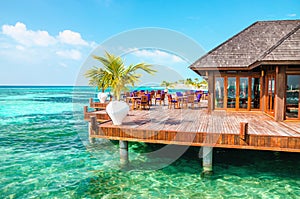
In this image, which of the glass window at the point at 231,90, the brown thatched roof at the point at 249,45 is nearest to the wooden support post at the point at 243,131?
the brown thatched roof at the point at 249,45

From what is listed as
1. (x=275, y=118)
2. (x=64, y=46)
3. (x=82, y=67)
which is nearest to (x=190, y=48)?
(x=275, y=118)

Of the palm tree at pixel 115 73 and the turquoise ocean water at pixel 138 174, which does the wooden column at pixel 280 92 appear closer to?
the turquoise ocean water at pixel 138 174

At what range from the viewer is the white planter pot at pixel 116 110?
7.24 meters

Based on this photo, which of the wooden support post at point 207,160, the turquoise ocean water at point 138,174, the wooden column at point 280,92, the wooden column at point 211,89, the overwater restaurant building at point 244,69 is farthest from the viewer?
the wooden column at point 211,89

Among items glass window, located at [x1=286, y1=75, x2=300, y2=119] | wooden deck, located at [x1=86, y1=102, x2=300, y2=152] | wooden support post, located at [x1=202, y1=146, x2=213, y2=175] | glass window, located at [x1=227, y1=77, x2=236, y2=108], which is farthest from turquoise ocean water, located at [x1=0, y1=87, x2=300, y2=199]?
glass window, located at [x1=227, y1=77, x2=236, y2=108]

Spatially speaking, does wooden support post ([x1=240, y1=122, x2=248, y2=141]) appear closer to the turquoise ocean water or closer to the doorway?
the turquoise ocean water

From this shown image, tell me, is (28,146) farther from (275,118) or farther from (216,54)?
(275,118)

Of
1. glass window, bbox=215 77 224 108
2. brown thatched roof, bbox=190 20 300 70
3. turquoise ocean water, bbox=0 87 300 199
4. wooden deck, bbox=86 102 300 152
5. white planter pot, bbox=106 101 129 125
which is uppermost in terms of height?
Answer: brown thatched roof, bbox=190 20 300 70

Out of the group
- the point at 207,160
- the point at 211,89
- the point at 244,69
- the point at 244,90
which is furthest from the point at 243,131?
the point at 244,90

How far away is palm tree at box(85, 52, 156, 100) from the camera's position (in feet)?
23.8

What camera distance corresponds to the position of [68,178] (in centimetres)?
713

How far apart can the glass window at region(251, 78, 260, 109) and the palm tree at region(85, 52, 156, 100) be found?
6.29 m

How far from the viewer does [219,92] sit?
11148 mm

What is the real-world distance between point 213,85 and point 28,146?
9667 millimetres
